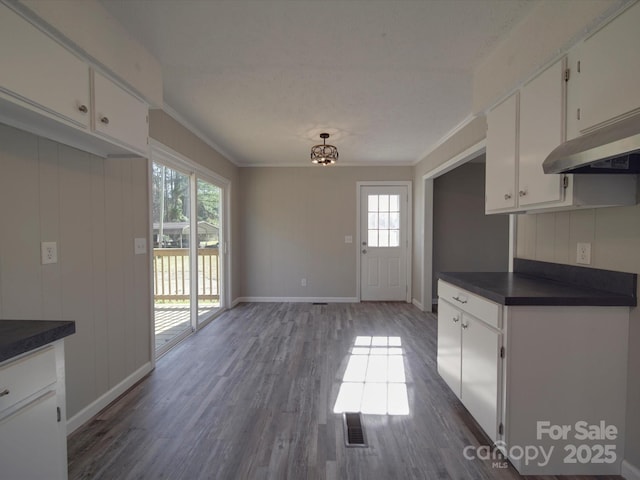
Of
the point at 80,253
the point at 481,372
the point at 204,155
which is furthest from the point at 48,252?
the point at 481,372

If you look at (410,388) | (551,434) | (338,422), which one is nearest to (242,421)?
(338,422)

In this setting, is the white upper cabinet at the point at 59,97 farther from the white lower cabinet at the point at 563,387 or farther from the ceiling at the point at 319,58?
the white lower cabinet at the point at 563,387

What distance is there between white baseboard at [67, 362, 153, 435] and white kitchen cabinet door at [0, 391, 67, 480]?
1032 mm

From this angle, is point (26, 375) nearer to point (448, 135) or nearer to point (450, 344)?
point (450, 344)

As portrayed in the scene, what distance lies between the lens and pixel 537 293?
1570 mm

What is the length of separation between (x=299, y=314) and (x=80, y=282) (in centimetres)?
304

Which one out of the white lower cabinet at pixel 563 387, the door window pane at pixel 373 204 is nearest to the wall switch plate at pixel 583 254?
the white lower cabinet at pixel 563 387

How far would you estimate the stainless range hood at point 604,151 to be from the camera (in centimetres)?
107

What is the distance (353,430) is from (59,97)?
2.40 meters

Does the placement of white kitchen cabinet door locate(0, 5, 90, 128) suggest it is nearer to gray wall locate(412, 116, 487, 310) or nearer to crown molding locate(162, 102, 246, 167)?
crown molding locate(162, 102, 246, 167)

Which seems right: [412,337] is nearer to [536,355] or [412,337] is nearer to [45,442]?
[536,355]

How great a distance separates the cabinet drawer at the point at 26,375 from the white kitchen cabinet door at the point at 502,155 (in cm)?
243

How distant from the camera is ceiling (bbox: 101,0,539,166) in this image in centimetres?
167

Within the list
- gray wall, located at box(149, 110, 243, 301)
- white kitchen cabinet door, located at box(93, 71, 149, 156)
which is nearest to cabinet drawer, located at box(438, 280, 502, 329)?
white kitchen cabinet door, located at box(93, 71, 149, 156)
